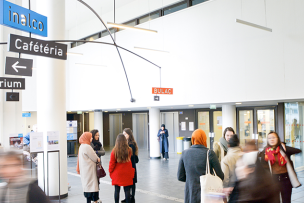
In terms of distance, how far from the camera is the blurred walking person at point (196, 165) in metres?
3.66

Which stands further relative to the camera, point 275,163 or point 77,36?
point 77,36

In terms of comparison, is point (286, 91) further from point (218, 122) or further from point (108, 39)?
point (108, 39)

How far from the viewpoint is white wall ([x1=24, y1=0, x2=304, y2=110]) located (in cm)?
879

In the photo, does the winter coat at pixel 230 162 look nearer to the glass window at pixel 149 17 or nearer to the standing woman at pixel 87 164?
the standing woman at pixel 87 164

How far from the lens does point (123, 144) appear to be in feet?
16.7

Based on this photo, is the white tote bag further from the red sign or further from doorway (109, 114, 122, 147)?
doorway (109, 114, 122, 147)

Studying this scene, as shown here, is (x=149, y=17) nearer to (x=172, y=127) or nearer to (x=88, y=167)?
(x=172, y=127)

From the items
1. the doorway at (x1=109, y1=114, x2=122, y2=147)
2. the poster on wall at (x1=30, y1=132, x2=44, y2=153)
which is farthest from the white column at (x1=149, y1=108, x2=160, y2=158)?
the poster on wall at (x1=30, y1=132, x2=44, y2=153)

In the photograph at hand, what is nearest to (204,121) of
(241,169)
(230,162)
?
(230,162)

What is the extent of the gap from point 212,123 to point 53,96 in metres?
10.1

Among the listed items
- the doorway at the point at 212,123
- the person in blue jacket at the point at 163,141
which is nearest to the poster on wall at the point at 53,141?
the person in blue jacket at the point at 163,141

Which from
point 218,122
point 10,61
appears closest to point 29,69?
point 10,61

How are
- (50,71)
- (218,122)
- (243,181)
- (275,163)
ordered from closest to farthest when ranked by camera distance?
1. (243,181)
2. (275,163)
3. (50,71)
4. (218,122)

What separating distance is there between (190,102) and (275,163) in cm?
710
